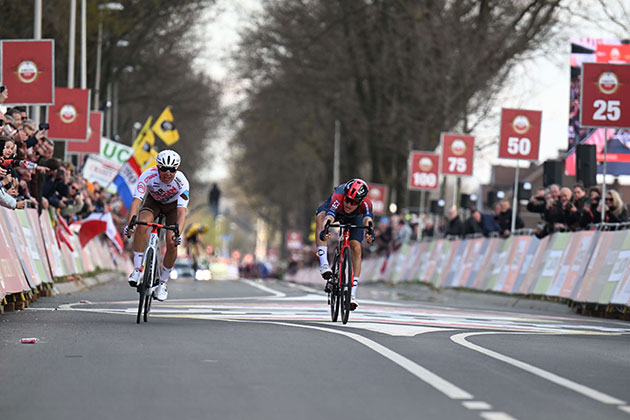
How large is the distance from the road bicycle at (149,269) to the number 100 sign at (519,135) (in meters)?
17.7

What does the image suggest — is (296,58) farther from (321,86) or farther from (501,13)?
(501,13)

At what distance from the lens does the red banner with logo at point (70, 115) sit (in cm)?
3322

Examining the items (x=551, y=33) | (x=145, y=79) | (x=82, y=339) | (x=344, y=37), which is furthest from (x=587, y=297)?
(x=145, y=79)

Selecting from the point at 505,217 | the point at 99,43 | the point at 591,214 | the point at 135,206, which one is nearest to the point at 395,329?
the point at 135,206

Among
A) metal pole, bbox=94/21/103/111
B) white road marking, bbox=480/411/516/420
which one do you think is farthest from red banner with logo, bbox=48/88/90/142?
white road marking, bbox=480/411/516/420

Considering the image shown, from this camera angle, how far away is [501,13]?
47188 mm

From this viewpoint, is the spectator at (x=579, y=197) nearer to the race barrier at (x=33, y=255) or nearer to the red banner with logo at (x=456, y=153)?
the race barrier at (x=33, y=255)

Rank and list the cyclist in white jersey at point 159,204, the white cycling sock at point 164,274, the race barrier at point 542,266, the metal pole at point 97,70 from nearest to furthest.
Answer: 1. the cyclist in white jersey at point 159,204
2. the white cycling sock at point 164,274
3. the race barrier at point 542,266
4. the metal pole at point 97,70

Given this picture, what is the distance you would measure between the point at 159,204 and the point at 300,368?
5.77m

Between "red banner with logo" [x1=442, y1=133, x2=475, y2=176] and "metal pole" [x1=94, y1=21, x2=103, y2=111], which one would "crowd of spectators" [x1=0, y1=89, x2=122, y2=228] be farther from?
"metal pole" [x1=94, y1=21, x2=103, y2=111]

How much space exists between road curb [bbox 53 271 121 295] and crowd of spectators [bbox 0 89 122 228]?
4.17 feet

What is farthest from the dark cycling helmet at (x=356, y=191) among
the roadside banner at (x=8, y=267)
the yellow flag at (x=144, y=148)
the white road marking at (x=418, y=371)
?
the yellow flag at (x=144, y=148)

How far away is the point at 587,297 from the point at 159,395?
1430 cm

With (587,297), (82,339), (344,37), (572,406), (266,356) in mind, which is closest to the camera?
(572,406)
